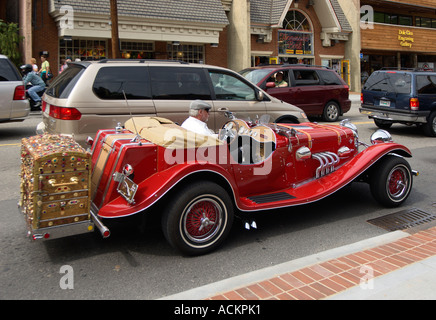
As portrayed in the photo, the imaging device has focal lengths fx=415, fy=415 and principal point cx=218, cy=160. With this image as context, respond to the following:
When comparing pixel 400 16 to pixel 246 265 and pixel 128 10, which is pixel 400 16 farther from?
pixel 246 265

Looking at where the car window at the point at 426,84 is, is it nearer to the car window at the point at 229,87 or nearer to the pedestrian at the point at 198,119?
the car window at the point at 229,87

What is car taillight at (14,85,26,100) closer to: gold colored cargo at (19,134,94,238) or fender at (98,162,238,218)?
gold colored cargo at (19,134,94,238)

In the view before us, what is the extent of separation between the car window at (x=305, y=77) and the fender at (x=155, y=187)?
31.0ft

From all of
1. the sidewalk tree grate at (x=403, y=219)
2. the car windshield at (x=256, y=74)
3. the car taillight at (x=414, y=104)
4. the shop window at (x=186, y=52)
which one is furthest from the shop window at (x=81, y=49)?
the sidewalk tree grate at (x=403, y=219)

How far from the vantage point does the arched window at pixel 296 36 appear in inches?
1003

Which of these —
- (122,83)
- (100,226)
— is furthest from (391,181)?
(122,83)

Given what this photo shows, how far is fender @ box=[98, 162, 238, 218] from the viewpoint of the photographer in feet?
12.0

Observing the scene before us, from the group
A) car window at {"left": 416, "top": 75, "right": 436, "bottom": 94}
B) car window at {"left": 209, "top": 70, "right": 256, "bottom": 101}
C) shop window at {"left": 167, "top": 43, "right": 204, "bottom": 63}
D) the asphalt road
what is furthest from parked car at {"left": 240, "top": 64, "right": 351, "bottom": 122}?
shop window at {"left": 167, "top": 43, "right": 204, "bottom": 63}

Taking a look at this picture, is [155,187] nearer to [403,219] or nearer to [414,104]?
[403,219]

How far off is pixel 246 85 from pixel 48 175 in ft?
17.1

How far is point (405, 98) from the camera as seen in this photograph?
11156 mm

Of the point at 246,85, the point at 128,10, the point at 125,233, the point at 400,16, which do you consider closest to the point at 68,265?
the point at 125,233

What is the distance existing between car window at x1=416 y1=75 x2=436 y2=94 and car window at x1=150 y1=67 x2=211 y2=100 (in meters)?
6.86

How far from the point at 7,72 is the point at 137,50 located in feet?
35.3
